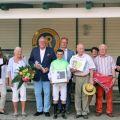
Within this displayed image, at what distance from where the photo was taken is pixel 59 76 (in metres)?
10.6

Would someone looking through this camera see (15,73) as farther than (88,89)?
Yes

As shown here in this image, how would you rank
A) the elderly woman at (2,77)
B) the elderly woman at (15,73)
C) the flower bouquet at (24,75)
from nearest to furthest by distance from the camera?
1. the flower bouquet at (24,75)
2. the elderly woman at (15,73)
3. the elderly woman at (2,77)

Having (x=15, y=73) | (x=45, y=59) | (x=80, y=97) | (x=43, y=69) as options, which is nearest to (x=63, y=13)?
(x=45, y=59)

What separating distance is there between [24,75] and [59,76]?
822mm

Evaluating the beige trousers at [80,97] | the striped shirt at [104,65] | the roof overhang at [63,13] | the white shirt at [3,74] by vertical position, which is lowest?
the beige trousers at [80,97]

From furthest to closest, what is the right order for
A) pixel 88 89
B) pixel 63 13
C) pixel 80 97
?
pixel 80 97 < pixel 63 13 < pixel 88 89

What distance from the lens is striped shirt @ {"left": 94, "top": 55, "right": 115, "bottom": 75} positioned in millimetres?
10852

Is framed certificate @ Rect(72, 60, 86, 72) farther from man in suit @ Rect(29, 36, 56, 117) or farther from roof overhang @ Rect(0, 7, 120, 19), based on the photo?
roof overhang @ Rect(0, 7, 120, 19)

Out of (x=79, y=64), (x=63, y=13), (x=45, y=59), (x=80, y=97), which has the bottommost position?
(x=80, y=97)

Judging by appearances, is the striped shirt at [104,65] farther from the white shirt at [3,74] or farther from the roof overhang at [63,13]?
the white shirt at [3,74]

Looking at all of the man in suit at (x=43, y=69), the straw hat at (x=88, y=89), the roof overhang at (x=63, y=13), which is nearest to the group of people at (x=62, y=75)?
the man in suit at (x=43, y=69)

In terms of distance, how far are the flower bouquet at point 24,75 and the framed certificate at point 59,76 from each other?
1.69ft

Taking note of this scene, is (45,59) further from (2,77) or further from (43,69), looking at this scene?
(2,77)

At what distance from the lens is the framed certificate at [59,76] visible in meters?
10.5
